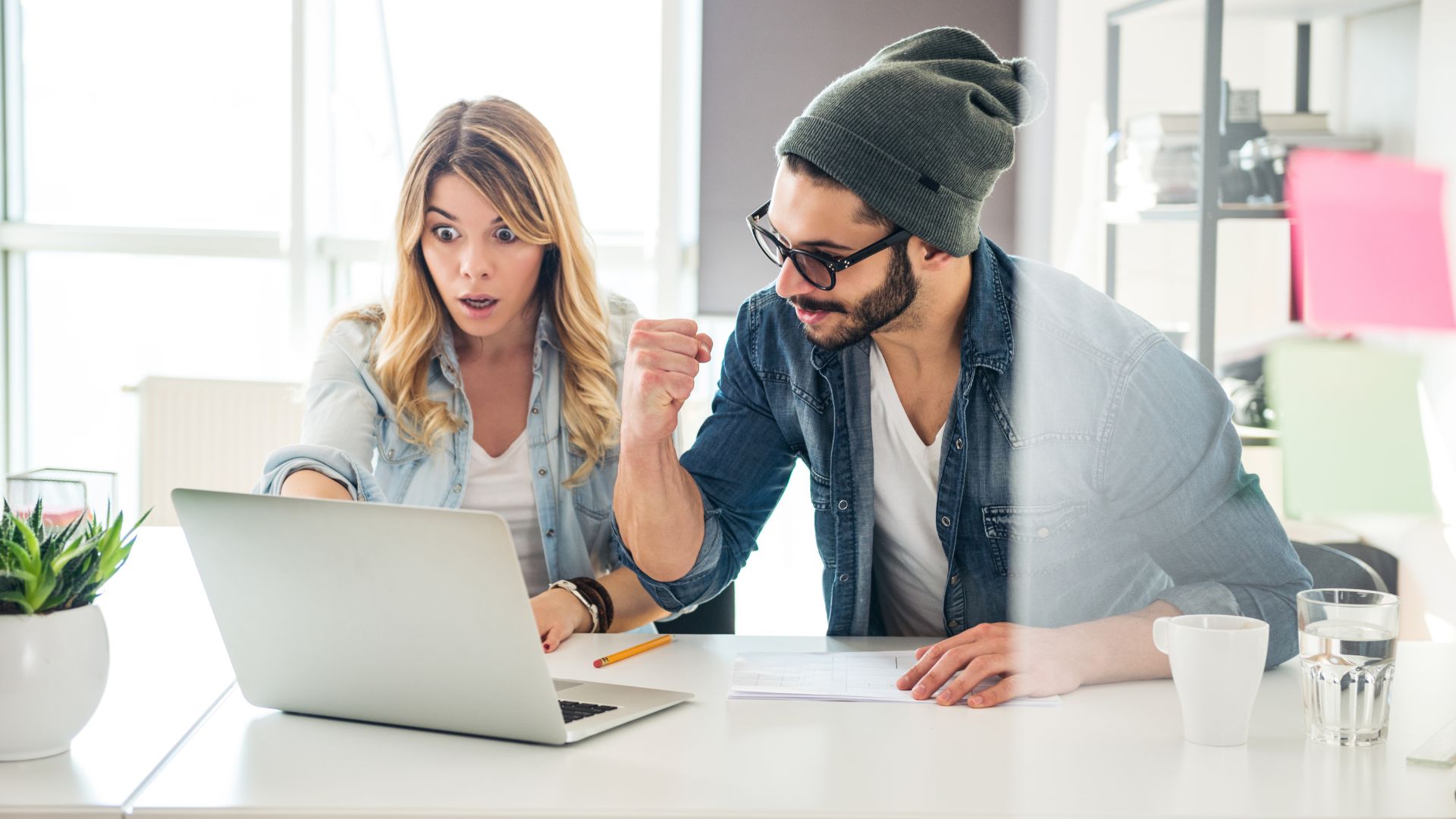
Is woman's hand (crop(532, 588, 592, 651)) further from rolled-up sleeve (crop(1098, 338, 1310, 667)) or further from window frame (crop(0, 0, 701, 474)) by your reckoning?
window frame (crop(0, 0, 701, 474))

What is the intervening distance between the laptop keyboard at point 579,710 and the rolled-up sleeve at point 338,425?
1.64 ft

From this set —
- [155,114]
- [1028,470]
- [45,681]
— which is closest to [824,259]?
[1028,470]

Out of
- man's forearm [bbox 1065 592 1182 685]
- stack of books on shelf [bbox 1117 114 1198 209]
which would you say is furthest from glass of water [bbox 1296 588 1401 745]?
stack of books on shelf [bbox 1117 114 1198 209]

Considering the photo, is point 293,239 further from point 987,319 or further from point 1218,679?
point 1218,679

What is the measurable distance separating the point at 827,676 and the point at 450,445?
65 centimetres

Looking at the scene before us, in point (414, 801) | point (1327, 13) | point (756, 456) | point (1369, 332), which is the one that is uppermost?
point (1327, 13)

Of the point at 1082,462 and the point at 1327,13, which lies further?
the point at 1327,13

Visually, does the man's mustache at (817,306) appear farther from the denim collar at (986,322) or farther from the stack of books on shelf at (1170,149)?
the stack of books on shelf at (1170,149)

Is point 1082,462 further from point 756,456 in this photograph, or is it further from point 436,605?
point 436,605

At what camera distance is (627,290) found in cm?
317

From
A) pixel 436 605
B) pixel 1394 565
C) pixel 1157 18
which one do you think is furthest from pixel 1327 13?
pixel 436 605

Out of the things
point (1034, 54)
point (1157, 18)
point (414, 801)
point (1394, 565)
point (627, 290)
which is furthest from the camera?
point (627, 290)

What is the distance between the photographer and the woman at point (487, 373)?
1450mm

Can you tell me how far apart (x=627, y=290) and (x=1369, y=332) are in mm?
1885
